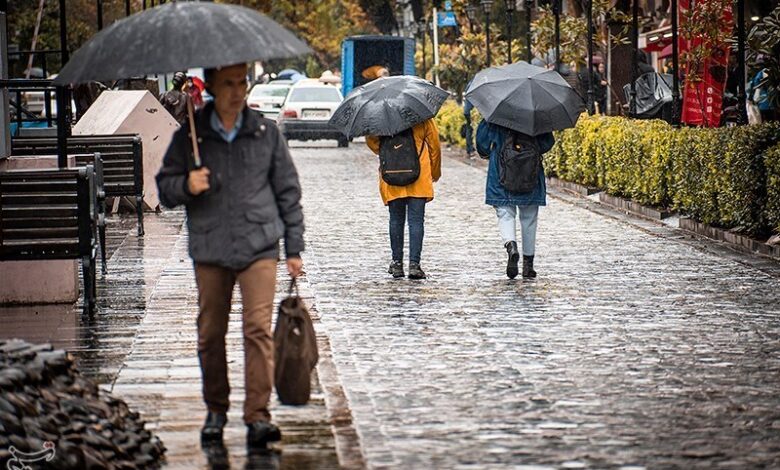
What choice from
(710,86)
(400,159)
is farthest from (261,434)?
(710,86)

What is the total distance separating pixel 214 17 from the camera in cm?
720

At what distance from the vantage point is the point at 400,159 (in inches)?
552

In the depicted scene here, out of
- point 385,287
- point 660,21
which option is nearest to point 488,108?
point 385,287

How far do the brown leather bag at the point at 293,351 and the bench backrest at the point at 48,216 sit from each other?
4303 millimetres

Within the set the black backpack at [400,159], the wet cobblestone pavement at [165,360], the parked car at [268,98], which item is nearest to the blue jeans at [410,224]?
the black backpack at [400,159]

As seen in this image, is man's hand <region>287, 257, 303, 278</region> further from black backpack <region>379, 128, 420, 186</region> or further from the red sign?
the red sign

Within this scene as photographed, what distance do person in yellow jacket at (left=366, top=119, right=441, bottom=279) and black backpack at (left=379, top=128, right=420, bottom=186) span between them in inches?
3.0

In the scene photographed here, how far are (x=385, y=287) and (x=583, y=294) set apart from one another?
164cm

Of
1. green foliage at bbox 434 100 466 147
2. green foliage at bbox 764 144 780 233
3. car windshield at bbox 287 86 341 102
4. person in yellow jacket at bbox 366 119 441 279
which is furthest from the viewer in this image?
car windshield at bbox 287 86 341 102

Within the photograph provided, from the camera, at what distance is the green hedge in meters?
16.0

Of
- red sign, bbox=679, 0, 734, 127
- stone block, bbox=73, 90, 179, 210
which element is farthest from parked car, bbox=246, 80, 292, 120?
stone block, bbox=73, 90, 179, 210

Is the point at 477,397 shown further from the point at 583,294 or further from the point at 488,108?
the point at 488,108

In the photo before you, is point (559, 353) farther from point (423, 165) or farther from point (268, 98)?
point (268, 98)

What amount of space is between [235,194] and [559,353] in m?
3.31
